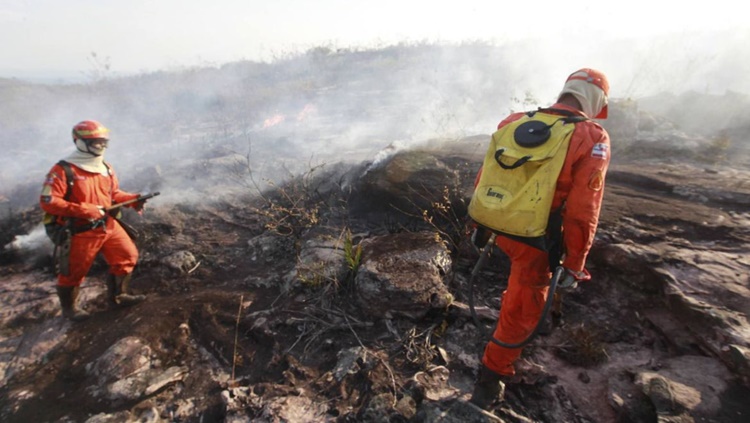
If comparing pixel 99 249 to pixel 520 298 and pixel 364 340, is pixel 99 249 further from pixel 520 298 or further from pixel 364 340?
pixel 520 298

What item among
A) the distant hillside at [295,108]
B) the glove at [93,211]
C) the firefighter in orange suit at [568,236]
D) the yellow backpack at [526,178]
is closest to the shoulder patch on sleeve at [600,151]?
the firefighter in orange suit at [568,236]

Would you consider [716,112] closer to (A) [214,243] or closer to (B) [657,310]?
(B) [657,310]

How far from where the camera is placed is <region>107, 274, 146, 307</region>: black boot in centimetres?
341

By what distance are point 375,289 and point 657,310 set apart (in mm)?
2070

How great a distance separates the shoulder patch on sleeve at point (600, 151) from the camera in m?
1.72

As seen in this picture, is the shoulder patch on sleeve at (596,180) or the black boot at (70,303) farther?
the black boot at (70,303)

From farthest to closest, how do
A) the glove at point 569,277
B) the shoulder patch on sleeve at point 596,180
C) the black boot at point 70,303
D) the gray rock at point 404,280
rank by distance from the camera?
the black boot at point 70,303, the gray rock at point 404,280, the glove at point 569,277, the shoulder patch on sleeve at point 596,180

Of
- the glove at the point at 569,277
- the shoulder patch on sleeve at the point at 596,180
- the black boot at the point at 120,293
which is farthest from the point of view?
the black boot at the point at 120,293

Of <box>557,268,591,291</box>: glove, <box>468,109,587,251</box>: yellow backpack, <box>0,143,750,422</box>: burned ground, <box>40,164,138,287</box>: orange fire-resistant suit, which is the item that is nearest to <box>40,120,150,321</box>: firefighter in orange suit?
<box>40,164,138,287</box>: orange fire-resistant suit

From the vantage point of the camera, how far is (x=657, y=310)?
2.47m

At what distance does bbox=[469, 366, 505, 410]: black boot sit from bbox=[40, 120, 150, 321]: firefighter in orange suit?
3.41 m

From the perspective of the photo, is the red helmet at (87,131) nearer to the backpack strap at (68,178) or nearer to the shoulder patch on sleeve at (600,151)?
the backpack strap at (68,178)

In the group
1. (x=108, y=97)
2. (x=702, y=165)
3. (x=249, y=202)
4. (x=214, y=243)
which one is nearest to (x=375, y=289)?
(x=214, y=243)

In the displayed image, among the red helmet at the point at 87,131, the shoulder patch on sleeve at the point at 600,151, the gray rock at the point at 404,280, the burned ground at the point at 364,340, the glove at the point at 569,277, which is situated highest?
the red helmet at the point at 87,131
